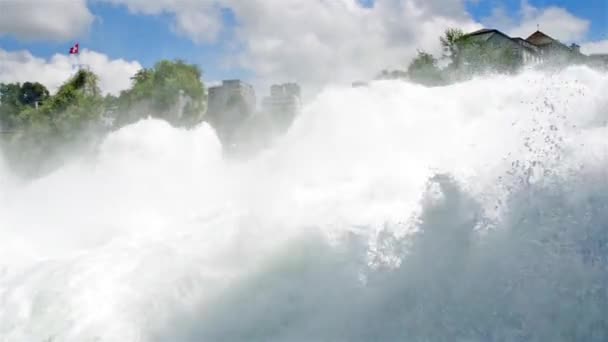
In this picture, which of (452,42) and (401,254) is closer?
(401,254)

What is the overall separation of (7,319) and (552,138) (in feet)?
27.2

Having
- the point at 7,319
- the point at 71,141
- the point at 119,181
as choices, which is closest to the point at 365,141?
the point at 7,319

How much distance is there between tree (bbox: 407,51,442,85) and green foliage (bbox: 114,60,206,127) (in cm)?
1502

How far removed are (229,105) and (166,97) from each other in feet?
24.4

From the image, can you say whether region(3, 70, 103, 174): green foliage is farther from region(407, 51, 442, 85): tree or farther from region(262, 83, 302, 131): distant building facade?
region(407, 51, 442, 85): tree

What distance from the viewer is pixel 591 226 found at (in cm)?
673

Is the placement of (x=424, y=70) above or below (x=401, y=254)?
above

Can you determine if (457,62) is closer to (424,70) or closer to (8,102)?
(424,70)

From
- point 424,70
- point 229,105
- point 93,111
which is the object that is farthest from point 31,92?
point 424,70

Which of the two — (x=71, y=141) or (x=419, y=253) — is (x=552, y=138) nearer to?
(x=419, y=253)

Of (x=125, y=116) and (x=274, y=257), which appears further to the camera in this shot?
(x=125, y=116)

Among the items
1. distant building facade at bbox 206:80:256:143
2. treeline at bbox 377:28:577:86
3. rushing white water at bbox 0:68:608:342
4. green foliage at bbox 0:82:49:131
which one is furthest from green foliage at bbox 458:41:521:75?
green foliage at bbox 0:82:49:131

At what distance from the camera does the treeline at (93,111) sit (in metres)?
34.2

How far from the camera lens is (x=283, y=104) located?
3891 cm
